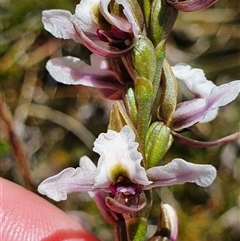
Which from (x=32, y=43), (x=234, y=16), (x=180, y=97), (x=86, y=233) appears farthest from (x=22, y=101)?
(x=86, y=233)

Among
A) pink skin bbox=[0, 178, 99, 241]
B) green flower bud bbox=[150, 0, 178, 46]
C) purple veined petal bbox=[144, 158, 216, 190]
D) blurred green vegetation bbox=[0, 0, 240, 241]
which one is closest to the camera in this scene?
purple veined petal bbox=[144, 158, 216, 190]

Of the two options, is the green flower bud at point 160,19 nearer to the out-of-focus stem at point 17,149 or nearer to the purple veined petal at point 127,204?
the purple veined petal at point 127,204

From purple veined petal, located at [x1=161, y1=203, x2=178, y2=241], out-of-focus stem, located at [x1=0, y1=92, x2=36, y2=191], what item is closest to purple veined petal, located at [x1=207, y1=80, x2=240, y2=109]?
purple veined petal, located at [x1=161, y1=203, x2=178, y2=241]

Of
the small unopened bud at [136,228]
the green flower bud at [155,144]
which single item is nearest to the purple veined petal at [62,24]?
the green flower bud at [155,144]

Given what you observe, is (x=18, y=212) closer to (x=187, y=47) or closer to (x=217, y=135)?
(x=217, y=135)

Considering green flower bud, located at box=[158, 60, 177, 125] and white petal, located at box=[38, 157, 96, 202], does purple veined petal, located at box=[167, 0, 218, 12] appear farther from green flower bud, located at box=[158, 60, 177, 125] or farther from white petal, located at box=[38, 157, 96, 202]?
white petal, located at box=[38, 157, 96, 202]
